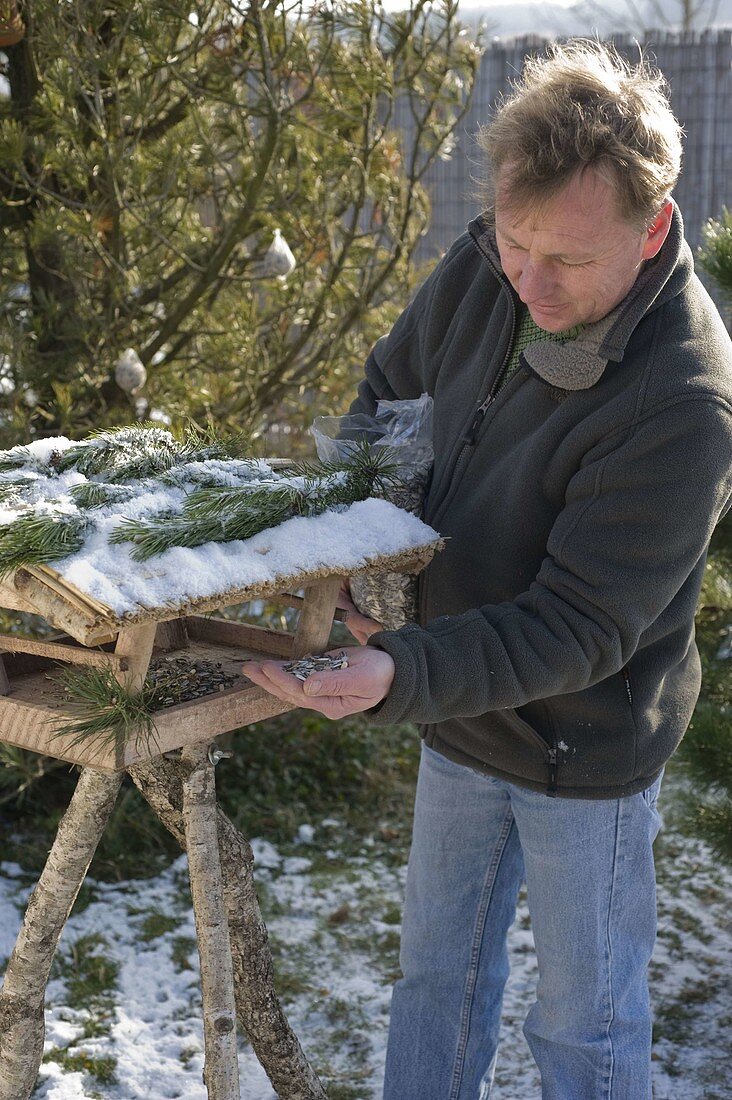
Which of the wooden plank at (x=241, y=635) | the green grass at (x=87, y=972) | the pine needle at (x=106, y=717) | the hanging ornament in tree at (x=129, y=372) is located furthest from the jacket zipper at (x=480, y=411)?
the green grass at (x=87, y=972)

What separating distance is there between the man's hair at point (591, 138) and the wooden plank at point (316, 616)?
60cm

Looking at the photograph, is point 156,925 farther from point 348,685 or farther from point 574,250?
point 574,250

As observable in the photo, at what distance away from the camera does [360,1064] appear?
2.64 metres

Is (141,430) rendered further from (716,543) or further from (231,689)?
(716,543)

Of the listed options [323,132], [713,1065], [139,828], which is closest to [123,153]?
[323,132]

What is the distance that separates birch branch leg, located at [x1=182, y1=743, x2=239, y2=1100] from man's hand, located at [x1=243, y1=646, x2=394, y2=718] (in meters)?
0.37

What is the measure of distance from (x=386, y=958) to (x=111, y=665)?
1.98 metres

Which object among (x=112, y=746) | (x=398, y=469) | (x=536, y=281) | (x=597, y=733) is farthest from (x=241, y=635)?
(x=536, y=281)

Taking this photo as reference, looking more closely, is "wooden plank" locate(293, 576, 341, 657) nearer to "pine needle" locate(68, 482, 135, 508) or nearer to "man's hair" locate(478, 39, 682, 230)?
"pine needle" locate(68, 482, 135, 508)

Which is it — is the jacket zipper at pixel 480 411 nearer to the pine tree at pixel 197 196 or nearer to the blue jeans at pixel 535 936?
the blue jeans at pixel 535 936

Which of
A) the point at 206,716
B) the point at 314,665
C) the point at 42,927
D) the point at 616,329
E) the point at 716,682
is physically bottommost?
the point at 42,927

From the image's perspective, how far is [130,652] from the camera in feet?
4.68

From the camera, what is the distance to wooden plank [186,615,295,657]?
5.97 ft

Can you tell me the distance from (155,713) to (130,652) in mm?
97
